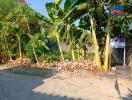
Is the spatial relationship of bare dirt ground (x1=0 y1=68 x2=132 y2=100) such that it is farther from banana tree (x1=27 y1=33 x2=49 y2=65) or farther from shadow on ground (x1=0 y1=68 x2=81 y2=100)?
banana tree (x1=27 y1=33 x2=49 y2=65)

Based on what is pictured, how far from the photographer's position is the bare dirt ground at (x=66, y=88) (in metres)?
11.8

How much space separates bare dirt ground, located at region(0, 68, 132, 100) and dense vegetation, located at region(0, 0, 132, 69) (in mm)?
3072

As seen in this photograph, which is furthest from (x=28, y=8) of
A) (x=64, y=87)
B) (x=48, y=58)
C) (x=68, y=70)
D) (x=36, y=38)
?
(x=64, y=87)

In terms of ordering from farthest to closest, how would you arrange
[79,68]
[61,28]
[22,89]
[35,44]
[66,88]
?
[35,44] < [61,28] < [79,68] < [66,88] < [22,89]

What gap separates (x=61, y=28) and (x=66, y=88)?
28.6ft

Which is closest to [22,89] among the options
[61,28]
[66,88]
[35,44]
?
[66,88]

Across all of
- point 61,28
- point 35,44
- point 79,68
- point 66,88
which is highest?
point 61,28

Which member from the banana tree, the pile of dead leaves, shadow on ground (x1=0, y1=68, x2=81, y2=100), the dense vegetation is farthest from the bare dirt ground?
the banana tree

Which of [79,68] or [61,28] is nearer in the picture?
[79,68]

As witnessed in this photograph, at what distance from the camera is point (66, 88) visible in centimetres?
1357

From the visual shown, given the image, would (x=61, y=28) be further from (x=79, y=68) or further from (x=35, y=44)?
(x=79, y=68)

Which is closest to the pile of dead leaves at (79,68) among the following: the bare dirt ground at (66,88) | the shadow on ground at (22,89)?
the bare dirt ground at (66,88)

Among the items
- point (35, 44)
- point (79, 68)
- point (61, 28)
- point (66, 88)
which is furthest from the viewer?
point (35, 44)

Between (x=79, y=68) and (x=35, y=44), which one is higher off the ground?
(x=35, y=44)
